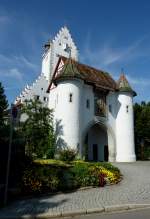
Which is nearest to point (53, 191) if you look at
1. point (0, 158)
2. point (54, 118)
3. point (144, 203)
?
point (0, 158)

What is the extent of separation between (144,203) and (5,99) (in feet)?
107

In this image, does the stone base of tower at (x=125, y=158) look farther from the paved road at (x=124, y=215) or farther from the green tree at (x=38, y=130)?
the paved road at (x=124, y=215)

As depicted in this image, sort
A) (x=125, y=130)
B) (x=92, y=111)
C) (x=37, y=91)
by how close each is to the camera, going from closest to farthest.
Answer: (x=92, y=111) < (x=125, y=130) < (x=37, y=91)

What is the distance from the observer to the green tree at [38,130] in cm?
3262

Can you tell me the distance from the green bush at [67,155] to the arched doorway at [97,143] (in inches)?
414

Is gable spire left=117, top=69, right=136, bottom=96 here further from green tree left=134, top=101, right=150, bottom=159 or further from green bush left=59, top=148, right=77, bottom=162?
green bush left=59, top=148, right=77, bottom=162

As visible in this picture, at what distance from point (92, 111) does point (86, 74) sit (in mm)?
5875

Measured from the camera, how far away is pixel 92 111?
39.5 m

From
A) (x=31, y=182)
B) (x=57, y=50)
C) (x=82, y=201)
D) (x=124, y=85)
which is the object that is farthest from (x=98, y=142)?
(x=82, y=201)

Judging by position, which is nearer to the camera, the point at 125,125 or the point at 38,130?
the point at 38,130

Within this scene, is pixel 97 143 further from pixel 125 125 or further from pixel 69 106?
pixel 69 106

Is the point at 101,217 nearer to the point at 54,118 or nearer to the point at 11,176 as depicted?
the point at 11,176

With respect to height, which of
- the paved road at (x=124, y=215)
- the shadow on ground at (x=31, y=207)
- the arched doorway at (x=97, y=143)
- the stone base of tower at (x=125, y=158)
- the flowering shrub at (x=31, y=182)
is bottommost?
the paved road at (x=124, y=215)

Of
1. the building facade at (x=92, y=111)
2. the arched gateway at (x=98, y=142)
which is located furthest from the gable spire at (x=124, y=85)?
the arched gateway at (x=98, y=142)
